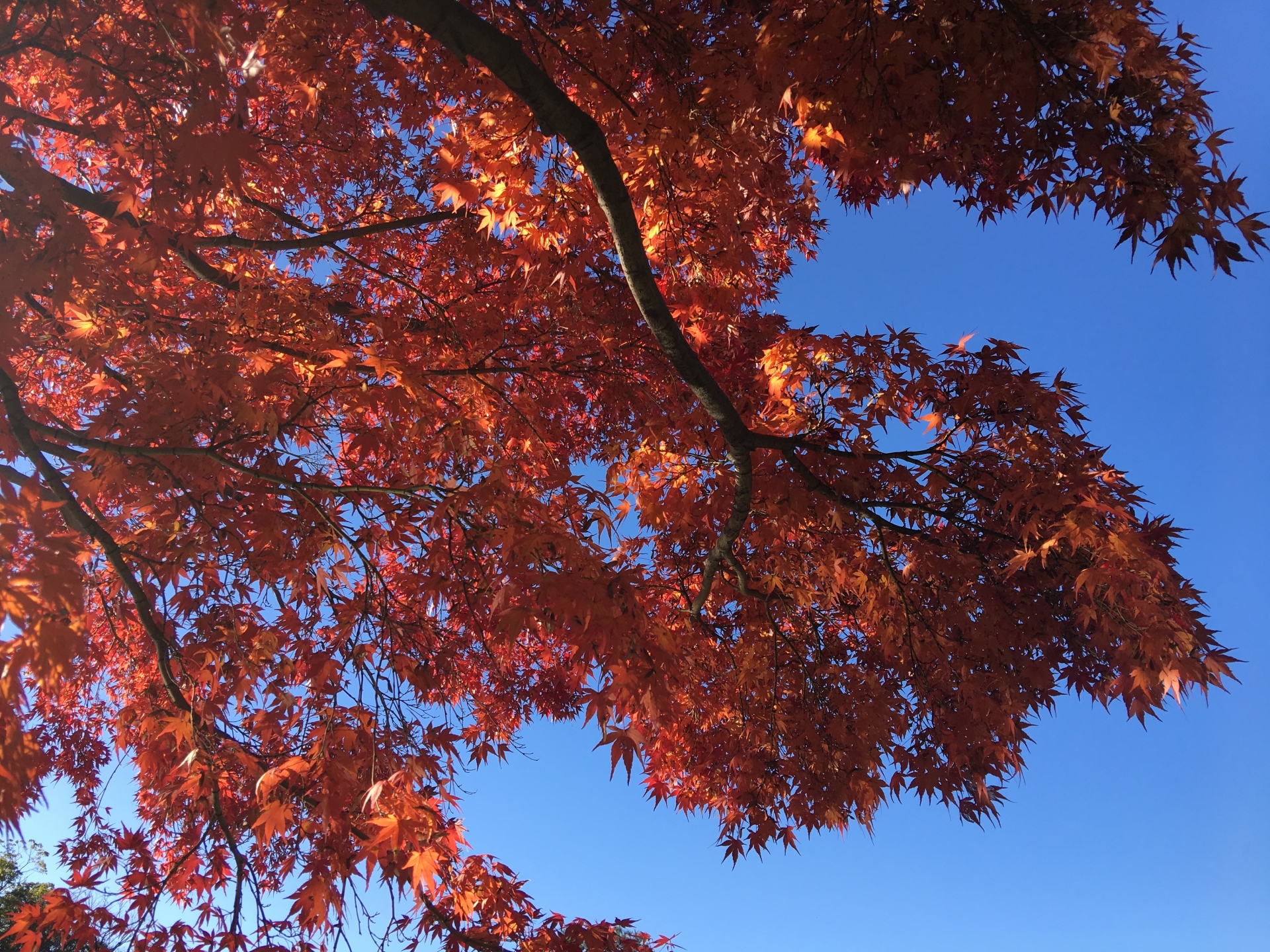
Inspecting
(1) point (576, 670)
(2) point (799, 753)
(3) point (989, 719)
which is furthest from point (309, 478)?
(3) point (989, 719)

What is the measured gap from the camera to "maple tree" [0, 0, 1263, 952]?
3027 mm

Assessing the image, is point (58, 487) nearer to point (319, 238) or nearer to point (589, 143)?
point (319, 238)

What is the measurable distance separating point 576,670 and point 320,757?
1.34 meters

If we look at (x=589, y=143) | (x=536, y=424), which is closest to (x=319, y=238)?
(x=536, y=424)

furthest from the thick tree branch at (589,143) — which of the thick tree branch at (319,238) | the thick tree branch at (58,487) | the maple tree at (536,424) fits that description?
the thick tree branch at (58,487)

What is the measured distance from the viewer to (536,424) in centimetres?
564

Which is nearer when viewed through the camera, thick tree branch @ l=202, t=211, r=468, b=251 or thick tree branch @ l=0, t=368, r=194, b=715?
thick tree branch @ l=0, t=368, r=194, b=715

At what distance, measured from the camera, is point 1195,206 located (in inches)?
104

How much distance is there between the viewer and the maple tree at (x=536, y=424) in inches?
119

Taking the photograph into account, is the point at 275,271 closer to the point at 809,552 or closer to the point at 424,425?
the point at 424,425

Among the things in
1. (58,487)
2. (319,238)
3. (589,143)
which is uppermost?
(319,238)

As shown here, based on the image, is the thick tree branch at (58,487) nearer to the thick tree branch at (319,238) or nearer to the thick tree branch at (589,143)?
the thick tree branch at (319,238)

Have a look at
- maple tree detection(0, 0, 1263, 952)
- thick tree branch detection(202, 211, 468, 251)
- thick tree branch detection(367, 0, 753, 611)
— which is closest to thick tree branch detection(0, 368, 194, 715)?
maple tree detection(0, 0, 1263, 952)

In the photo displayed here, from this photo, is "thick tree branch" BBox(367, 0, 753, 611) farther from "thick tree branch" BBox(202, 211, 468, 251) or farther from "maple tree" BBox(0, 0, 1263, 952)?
"thick tree branch" BBox(202, 211, 468, 251)
